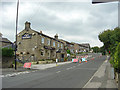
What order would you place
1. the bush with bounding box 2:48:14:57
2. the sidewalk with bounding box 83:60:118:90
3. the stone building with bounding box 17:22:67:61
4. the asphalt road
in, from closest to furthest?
the sidewalk with bounding box 83:60:118:90, the asphalt road, the bush with bounding box 2:48:14:57, the stone building with bounding box 17:22:67:61

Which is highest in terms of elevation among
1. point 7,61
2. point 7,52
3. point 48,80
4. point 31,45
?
point 31,45

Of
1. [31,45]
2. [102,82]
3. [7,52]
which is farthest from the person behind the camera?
[31,45]

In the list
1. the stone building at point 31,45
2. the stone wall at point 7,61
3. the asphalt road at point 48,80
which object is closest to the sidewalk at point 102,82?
the asphalt road at point 48,80

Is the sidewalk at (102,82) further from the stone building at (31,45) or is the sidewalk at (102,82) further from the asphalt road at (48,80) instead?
the stone building at (31,45)

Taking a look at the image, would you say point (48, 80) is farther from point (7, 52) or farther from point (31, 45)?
point (31, 45)

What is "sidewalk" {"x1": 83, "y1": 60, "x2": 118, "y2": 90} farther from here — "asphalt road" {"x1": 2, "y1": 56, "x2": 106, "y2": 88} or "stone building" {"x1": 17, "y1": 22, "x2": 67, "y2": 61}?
"stone building" {"x1": 17, "y1": 22, "x2": 67, "y2": 61}

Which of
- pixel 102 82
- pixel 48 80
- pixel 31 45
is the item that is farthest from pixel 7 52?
pixel 102 82

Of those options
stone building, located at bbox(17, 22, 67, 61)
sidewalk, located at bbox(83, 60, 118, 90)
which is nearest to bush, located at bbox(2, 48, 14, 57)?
stone building, located at bbox(17, 22, 67, 61)

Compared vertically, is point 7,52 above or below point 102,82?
above

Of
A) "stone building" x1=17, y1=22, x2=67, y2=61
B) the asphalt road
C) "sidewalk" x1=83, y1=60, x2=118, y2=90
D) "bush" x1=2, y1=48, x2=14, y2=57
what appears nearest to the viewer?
"sidewalk" x1=83, y1=60, x2=118, y2=90

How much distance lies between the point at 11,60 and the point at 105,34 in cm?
3139

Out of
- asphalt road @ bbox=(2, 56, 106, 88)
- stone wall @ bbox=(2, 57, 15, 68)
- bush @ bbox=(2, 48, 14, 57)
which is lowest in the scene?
asphalt road @ bbox=(2, 56, 106, 88)

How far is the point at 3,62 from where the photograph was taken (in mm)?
21938

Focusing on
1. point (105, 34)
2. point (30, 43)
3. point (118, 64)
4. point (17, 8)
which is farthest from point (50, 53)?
point (118, 64)
